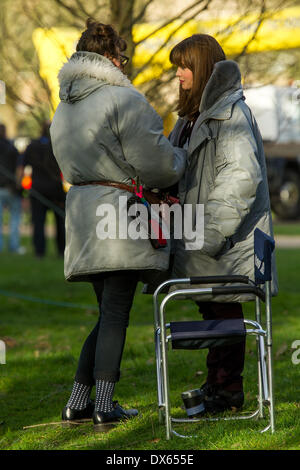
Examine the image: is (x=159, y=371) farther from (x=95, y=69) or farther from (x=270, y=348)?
(x=95, y=69)

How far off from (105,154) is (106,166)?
6 cm

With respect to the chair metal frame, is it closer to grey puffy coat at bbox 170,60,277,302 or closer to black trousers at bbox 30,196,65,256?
grey puffy coat at bbox 170,60,277,302

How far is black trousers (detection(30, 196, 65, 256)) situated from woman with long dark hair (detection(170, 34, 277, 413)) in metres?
10.2

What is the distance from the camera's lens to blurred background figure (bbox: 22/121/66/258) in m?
14.4

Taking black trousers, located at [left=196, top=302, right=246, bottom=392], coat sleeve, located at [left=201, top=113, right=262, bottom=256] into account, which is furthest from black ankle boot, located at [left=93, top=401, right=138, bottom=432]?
coat sleeve, located at [left=201, top=113, right=262, bottom=256]

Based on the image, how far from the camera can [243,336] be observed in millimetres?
4391

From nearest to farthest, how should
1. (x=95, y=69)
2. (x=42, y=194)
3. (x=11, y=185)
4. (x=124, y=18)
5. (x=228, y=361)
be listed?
(x=95, y=69) → (x=228, y=361) → (x=124, y=18) → (x=42, y=194) → (x=11, y=185)

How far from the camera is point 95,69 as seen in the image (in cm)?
450

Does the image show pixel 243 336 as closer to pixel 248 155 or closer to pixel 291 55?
pixel 248 155

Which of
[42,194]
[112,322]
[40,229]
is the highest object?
[42,194]

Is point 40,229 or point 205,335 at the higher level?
point 40,229

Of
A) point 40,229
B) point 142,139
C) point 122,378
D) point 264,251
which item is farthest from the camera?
point 40,229

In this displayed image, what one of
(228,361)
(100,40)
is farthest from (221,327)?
(100,40)
